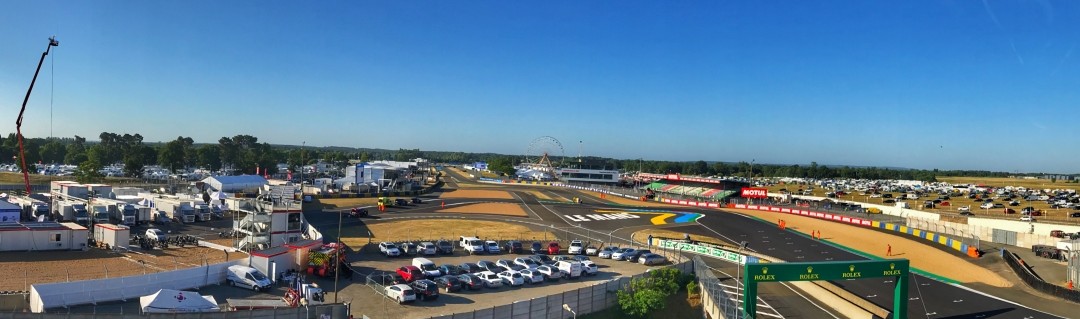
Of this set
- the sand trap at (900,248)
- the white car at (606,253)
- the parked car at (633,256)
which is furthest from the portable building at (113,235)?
the sand trap at (900,248)

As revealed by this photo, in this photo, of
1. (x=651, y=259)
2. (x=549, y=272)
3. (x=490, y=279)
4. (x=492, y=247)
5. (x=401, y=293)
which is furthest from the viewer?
(x=492, y=247)

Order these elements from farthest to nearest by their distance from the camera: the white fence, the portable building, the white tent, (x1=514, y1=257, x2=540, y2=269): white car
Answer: the portable building, (x1=514, y1=257, x2=540, y2=269): white car, the white fence, the white tent

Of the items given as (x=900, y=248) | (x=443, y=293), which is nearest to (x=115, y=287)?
(x=443, y=293)

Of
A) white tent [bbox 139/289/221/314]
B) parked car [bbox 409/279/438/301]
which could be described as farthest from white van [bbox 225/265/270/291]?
parked car [bbox 409/279/438/301]

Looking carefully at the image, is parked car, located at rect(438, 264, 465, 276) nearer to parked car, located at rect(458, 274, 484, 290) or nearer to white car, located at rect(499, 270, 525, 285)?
parked car, located at rect(458, 274, 484, 290)

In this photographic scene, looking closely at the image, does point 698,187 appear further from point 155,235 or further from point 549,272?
point 155,235

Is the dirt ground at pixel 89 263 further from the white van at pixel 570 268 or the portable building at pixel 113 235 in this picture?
the white van at pixel 570 268
